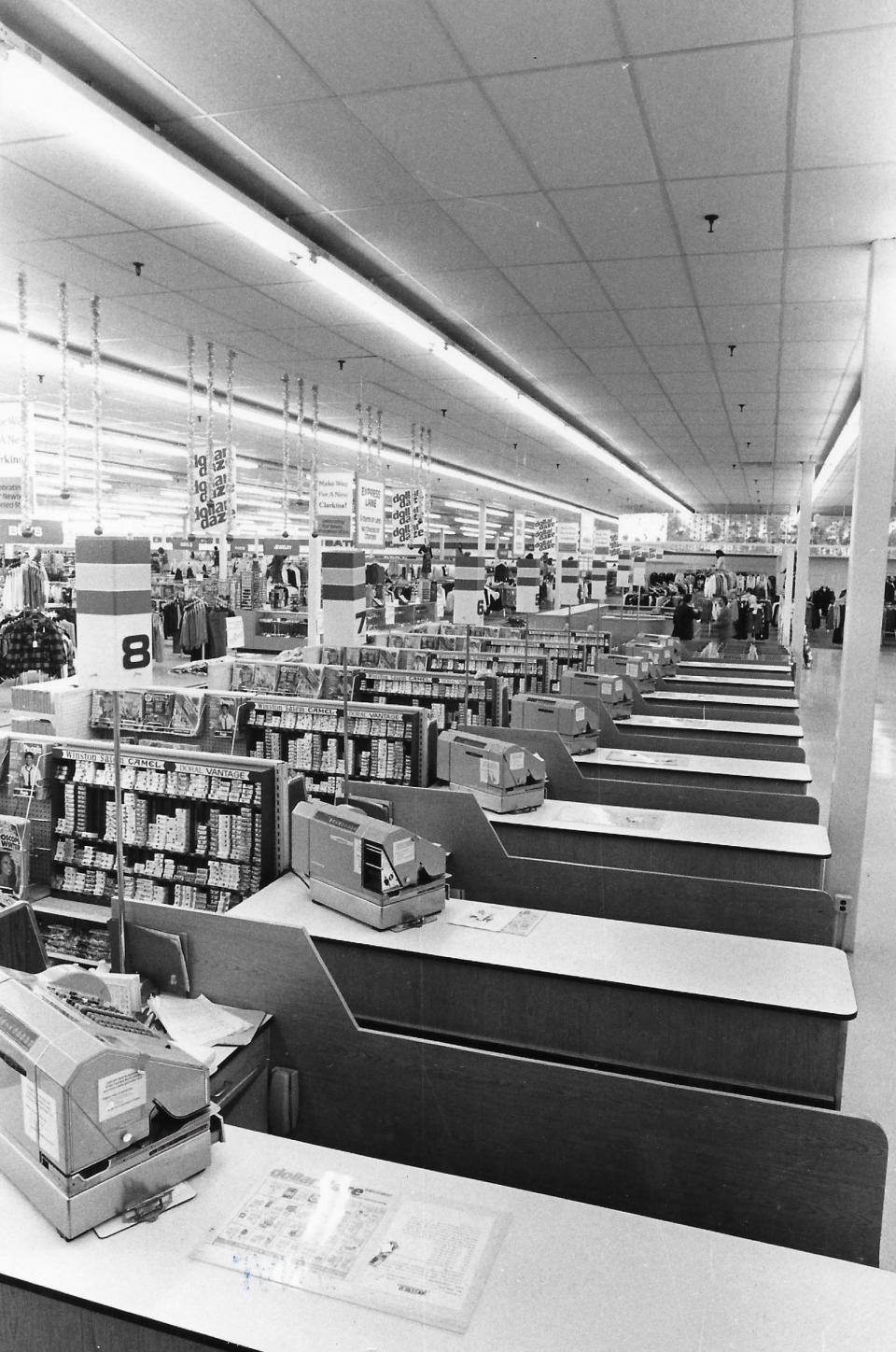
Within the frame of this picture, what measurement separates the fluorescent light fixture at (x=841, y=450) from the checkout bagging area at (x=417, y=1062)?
6561 millimetres

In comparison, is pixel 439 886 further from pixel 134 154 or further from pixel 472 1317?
pixel 134 154

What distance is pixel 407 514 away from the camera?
12836 mm

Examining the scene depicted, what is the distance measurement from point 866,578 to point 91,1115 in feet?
16.2

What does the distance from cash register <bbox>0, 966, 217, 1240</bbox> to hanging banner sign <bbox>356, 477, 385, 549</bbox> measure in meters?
9.01

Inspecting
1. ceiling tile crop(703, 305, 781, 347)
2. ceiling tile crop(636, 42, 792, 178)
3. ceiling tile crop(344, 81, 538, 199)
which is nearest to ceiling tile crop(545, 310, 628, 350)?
ceiling tile crop(703, 305, 781, 347)

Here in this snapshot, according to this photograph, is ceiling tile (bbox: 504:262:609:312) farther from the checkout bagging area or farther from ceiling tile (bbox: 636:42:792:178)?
the checkout bagging area

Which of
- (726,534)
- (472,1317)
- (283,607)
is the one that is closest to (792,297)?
(472,1317)

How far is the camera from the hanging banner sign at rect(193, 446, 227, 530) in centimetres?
914

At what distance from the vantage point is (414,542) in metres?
12.9

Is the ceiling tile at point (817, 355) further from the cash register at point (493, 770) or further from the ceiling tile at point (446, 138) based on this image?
the cash register at point (493, 770)

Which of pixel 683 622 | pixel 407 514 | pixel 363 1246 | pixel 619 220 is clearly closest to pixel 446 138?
pixel 619 220

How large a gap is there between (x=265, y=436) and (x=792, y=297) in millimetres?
9820

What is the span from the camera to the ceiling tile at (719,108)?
11.9 ft

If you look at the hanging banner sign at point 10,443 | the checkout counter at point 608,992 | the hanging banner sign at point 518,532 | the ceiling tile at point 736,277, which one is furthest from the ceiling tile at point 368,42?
the hanging banner sign at point 518,532
